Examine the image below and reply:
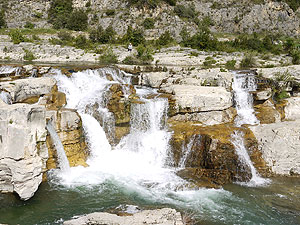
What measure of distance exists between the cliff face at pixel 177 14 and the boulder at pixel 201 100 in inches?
1286

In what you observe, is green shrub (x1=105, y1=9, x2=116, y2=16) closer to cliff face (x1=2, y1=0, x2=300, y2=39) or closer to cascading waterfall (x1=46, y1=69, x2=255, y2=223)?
cliff face (x1=2, y1=0, x2=300, y2=39)

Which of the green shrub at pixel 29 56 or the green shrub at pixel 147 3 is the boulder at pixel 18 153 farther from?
the green shrub at pixel 147 3

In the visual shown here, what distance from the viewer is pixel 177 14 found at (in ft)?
163

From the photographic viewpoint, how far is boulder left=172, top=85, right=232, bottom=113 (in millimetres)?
12570

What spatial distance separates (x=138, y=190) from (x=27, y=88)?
7.02m

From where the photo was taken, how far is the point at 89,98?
12.5 meters

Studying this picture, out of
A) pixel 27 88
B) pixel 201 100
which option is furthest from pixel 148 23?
pixel 27 88

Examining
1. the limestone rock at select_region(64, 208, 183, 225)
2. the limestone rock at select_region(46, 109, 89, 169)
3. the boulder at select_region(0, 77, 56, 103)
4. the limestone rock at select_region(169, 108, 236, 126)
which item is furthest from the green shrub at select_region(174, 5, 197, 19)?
the limestone rock at select_region(64, 208, 183, 225)

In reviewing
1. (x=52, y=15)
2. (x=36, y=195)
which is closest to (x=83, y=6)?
(x=52, y=15)

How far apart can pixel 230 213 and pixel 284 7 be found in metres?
55.0

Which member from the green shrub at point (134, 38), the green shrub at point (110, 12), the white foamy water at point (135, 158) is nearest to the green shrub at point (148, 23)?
the green shrub at point (110, 12)

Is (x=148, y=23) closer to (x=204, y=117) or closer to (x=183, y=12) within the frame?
(x=183, y=12)

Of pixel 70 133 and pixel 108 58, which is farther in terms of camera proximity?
pixel 108 58

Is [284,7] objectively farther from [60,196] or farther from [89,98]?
[60,196]
